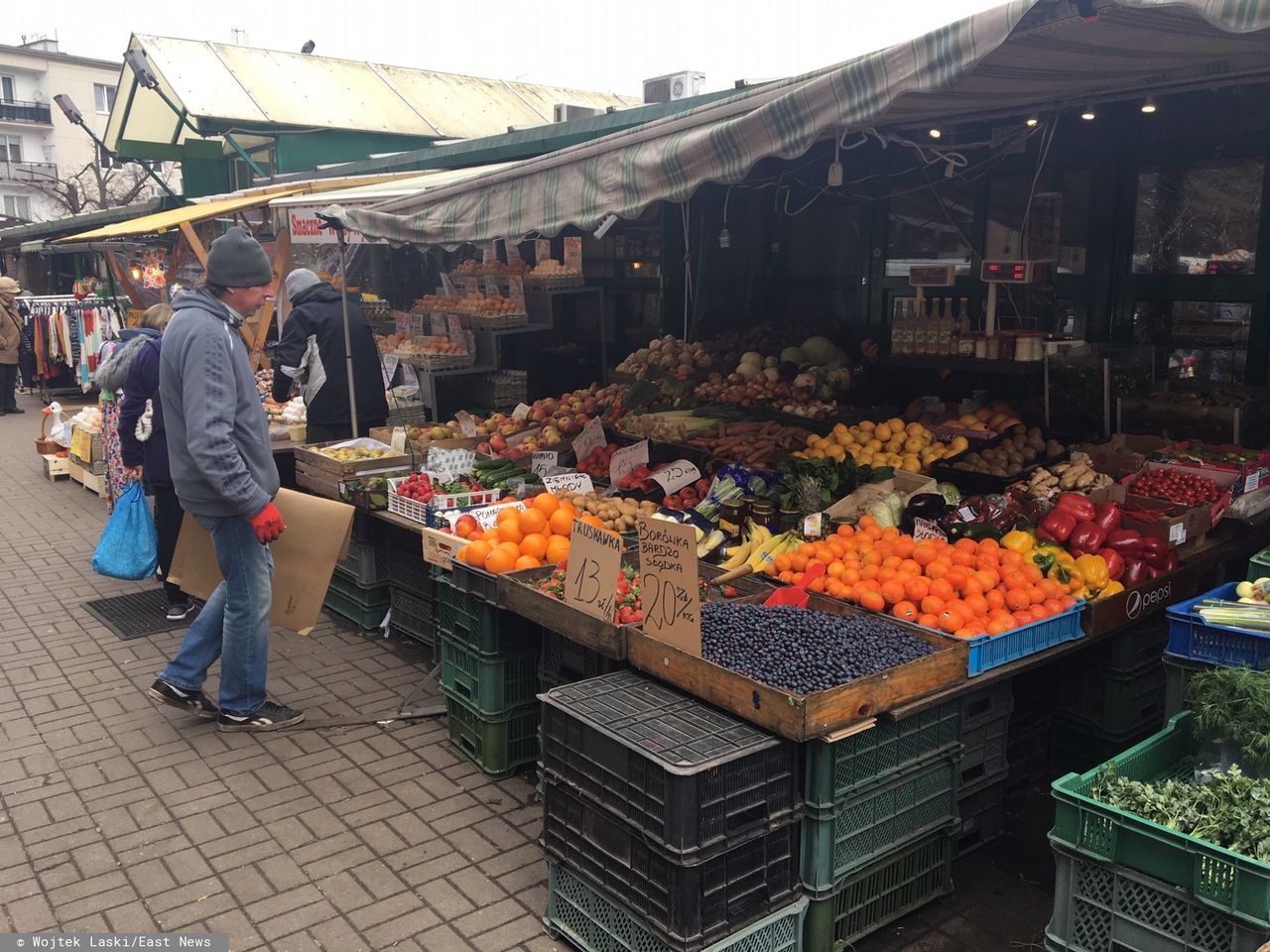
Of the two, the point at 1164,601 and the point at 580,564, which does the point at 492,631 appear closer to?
the point at 580,564

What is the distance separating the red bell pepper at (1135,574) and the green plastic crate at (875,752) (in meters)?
1.12

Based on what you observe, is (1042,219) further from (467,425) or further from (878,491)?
(467,425)

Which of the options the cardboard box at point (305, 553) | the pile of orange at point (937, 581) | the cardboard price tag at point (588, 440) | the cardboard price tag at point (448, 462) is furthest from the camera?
the cardboard price tag at point (588, 440)

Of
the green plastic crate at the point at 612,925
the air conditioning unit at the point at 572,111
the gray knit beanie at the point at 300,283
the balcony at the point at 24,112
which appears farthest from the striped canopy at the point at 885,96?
the balcony at the point at 24,112

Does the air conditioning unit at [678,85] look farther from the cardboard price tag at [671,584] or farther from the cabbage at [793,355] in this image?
the cardboard price tag at [671,584]

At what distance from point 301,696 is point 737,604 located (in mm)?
2906

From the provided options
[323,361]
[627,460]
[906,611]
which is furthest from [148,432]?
[906,611]

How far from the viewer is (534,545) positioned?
4812mm

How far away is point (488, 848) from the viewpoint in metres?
4.13

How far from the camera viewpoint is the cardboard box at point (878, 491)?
5285 mm

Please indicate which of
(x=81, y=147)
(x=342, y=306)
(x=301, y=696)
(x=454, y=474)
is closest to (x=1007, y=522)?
(x=454, y=474)

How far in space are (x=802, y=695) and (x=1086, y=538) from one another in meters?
2.06

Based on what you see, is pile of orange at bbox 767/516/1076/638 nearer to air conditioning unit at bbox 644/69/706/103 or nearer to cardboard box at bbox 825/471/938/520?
cardboard box at bbox 825/471/938/520

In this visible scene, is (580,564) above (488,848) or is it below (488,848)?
above
